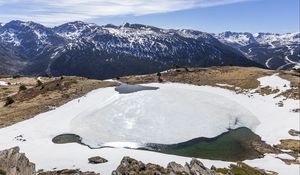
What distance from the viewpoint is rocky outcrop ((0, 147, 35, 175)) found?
38.7 meters

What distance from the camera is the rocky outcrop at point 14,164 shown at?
38744 millimetres

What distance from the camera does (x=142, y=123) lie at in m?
76.8

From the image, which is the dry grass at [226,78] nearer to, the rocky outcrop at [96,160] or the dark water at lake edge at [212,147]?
the dark water at lake edge at [212,147]

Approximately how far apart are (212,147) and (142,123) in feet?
50.7

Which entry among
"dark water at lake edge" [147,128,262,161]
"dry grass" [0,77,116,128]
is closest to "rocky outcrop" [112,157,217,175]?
"dark water at lake edge" [147,128,262,161]

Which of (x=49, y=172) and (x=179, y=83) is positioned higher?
(x=179, y=83)

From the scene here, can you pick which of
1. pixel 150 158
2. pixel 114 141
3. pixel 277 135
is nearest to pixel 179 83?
pixel 277 135

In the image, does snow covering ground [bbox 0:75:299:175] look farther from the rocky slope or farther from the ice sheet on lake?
the rocky slope

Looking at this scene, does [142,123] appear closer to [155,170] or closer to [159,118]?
[159,118]

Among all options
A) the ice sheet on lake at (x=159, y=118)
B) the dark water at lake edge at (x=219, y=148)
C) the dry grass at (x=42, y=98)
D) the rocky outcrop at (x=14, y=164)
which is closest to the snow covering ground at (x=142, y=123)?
the ice sheet on lake at (x=159, y=118)

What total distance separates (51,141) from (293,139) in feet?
145

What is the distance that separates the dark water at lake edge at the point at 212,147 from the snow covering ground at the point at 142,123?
1.93 metres

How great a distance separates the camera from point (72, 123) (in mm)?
75938

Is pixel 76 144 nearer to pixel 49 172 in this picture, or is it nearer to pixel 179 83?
pixel 49 172
